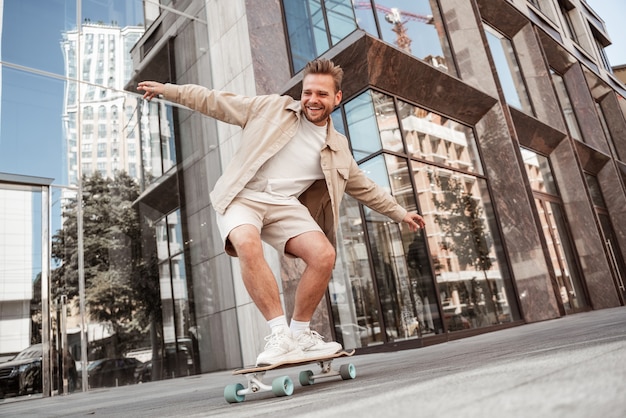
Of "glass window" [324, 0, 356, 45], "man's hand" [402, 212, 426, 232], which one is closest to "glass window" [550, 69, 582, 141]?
"glass window" [324, 0, 356, 45]

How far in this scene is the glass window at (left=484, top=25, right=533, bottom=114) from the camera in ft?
35.4

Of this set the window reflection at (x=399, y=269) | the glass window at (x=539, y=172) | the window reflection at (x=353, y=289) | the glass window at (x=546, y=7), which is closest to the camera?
the window reflection at (x=399, y=269)

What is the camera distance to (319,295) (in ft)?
8.30

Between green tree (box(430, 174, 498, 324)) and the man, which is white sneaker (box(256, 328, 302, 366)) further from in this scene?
green tree (box(430, 174, 498, 324))

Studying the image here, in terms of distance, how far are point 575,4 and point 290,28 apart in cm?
1299

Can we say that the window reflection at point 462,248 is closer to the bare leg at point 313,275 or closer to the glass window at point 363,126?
the glass window at point 363,126

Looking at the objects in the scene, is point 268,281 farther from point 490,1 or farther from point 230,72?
point 490,1

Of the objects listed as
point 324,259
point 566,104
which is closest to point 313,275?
point 324,259

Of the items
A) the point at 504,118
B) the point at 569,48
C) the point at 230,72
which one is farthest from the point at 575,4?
the point at 230,72

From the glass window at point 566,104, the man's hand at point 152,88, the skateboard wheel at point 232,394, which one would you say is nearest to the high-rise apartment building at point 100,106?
the man's hand at point 152,88

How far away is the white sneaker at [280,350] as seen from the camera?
216cm

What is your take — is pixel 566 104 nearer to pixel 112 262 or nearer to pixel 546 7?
pixel 546 7

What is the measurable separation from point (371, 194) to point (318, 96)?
80 cm

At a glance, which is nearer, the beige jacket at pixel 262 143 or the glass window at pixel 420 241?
the beige jacket at pixel 262 143
